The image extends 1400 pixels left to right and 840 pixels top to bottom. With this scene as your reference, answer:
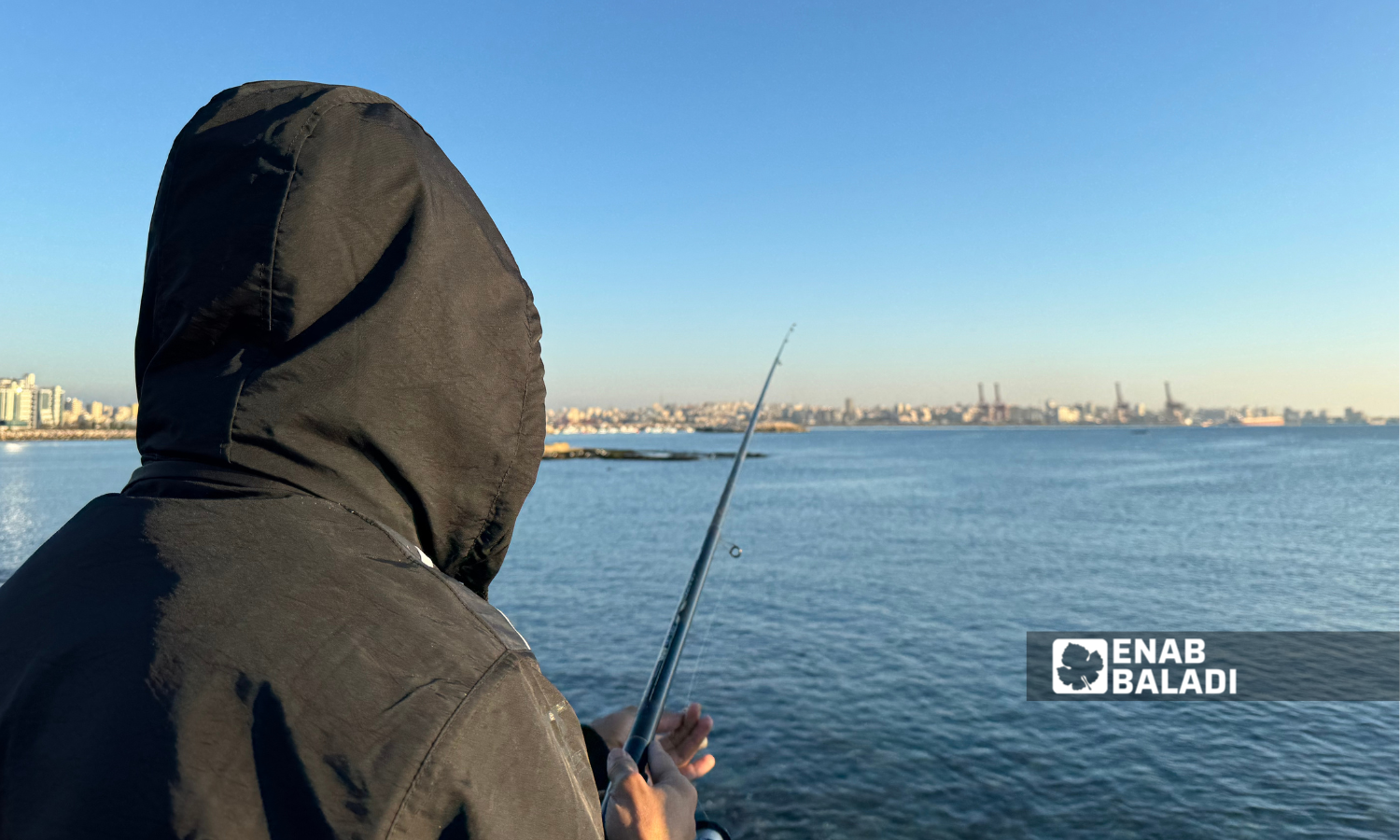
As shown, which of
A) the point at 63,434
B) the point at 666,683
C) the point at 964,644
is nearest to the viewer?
the point at 666,683

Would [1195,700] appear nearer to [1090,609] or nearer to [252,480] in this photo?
[1090,609]

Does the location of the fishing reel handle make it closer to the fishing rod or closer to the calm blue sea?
the fishing rod

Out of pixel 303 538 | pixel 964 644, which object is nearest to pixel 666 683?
pixel 303 538

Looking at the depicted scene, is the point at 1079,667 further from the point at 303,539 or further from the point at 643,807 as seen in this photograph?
the point at 303,539

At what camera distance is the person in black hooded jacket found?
0.78 m

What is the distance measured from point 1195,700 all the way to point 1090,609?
6344 millimetres

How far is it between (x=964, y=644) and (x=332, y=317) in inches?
657

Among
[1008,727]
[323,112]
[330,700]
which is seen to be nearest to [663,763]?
[330,700]

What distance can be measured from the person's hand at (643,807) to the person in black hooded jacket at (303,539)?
0.74m

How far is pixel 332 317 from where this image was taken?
940 mm

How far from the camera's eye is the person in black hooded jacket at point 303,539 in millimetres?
781

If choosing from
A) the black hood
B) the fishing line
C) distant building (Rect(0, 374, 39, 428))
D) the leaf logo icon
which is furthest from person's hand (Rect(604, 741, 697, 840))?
distant building (Rect(0, 374, 39, 428))

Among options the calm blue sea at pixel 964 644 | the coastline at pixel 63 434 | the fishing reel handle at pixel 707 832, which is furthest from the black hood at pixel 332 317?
the coastline at pixel 63 434

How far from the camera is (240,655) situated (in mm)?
787
